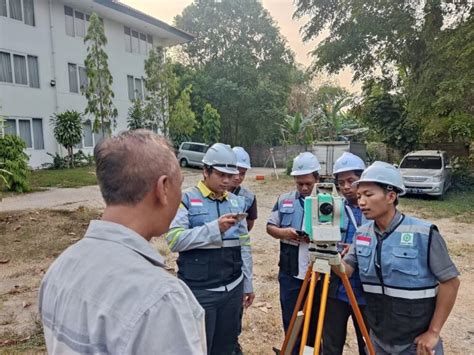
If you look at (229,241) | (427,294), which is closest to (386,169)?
(427,294)

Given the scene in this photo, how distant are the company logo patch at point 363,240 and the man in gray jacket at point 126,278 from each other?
50.9 inches

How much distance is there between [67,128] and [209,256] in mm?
14403

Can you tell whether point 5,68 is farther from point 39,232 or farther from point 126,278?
point 126,278

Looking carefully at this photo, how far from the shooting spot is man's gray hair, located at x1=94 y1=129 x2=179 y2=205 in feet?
3.04

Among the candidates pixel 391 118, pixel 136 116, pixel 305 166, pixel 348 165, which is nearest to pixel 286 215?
pixel 305 166

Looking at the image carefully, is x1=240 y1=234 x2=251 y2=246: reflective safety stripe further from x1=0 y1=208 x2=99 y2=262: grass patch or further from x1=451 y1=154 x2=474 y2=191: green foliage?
x1=451 y1=154 x2=474 y2=191: green foliage

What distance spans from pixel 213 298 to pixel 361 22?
11873mm

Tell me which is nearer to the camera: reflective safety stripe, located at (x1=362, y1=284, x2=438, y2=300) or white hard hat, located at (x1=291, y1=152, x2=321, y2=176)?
reflective safety stripe, located at (x1=362, y1=284, x2=438, y2=300)

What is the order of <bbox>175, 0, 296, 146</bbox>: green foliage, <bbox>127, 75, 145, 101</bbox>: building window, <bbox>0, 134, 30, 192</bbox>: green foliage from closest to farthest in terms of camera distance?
<bbox>0, 134, 30, 192</bbox>: green foliage → <bbox>127, 75, 145, 101</bbox>: building window → <bbox>175, 0, 296, 146</bbox>: green foliage

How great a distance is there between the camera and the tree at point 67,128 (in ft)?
48.4

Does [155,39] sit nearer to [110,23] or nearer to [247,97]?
[110,23]

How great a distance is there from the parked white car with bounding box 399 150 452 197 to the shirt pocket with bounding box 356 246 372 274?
9444 mm

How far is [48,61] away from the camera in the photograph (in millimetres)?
15117

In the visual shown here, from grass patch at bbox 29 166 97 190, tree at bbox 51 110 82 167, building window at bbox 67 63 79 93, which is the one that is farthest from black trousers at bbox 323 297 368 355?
building window at bbox 67 63 79 93
